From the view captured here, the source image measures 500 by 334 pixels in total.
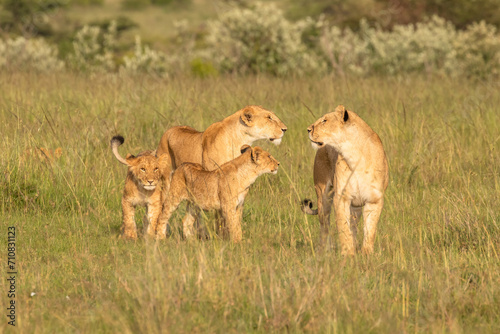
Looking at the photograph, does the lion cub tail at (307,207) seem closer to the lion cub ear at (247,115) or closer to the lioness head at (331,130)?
the lioness head at (331,130)

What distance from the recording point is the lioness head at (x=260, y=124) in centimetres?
700

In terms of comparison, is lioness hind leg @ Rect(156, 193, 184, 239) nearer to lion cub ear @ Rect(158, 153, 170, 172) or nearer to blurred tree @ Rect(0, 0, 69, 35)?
lion cub ear @ Rect(158, 153, 170, 172)

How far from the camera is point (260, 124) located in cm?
703

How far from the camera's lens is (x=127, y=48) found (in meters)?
48.2

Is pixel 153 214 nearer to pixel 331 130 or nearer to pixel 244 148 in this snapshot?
pixel 244 148

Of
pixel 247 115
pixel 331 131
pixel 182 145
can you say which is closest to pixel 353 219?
pixel 331 131

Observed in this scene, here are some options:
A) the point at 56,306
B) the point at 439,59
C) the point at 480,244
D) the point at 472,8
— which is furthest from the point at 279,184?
the point at 472,8

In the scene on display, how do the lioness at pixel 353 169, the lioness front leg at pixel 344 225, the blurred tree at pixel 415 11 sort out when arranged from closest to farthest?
1. the lioness front leg at pixel 344 225
2. the lioness at pixel 353 169
3. the blurred tree at pixel 415 11

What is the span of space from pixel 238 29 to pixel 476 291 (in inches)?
716

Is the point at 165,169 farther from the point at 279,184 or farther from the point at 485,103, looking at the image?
the point at 485,103

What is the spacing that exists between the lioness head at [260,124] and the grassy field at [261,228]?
0.58 meters

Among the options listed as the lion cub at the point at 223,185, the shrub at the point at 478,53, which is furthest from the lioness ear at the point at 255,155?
the shrub at the point at 478,53

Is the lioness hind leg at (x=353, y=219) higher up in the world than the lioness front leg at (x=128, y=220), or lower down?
lower down

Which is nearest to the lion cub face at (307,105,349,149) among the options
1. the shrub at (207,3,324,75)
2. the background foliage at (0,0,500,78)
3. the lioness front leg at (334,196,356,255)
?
the lioness front leg at (334,196,356,255)
